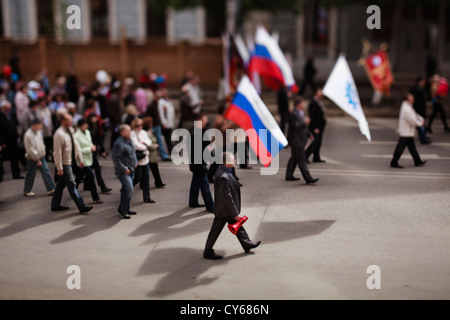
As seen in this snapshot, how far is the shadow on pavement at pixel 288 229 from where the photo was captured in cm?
913

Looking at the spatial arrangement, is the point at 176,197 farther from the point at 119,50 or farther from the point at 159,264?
the point at 119,50

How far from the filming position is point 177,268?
8.01 meters

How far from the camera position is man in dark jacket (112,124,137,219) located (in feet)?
32.9

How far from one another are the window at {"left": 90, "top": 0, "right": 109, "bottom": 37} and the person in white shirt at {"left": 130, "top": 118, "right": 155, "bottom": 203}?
77.3 feet

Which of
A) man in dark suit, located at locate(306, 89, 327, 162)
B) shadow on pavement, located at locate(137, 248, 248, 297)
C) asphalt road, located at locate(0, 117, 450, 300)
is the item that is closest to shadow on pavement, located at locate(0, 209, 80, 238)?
asphalt road, located at locate(0, 117, 450, 300)

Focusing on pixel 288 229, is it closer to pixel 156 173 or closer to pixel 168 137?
pixel 156 173

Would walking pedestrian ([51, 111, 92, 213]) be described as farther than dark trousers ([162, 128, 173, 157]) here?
No

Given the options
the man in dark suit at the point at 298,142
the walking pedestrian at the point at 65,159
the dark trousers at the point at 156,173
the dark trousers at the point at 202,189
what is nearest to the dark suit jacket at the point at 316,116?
the man in dark suit at the point at 298,142

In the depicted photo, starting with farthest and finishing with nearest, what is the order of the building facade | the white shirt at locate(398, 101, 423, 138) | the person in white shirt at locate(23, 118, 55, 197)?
1. the building facade
2. the white shirt at locate(398, 101, 423, 138)
3. the person in white shirt at locate(23, 118, 55, 197)

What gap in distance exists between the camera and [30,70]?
28.2 m

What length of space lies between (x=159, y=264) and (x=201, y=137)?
3.36 m

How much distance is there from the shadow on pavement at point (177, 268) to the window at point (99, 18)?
87.3 ft

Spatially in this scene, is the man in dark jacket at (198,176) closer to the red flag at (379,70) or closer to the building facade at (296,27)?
the red flag at (379,70)

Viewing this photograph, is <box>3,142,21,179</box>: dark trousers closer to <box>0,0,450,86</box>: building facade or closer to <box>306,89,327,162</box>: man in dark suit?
<box>306,89,327,162</box>: man in dark suit
